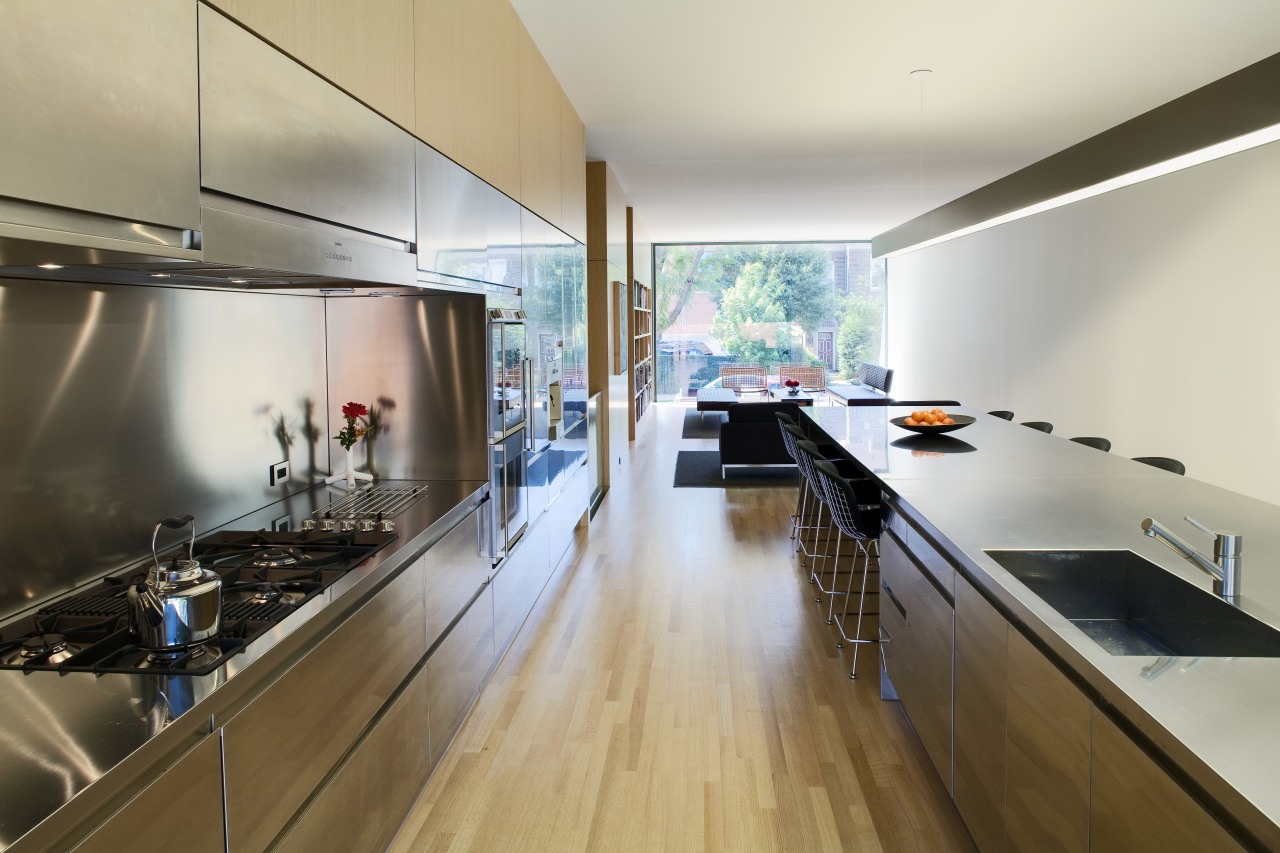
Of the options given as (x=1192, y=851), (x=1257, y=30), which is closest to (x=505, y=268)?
(x=1192, y=851)

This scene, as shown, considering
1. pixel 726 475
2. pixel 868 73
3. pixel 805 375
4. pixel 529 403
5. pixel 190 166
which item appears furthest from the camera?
pixel 805 375

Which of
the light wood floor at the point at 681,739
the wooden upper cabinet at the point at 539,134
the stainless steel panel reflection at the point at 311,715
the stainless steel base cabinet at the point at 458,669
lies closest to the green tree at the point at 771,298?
the wooden upper cabinet at the point at 539,134

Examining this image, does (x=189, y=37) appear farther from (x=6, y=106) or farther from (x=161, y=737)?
(x=161, y=737)

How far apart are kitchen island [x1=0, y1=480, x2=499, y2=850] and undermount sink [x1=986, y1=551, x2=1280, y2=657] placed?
165 centimetres

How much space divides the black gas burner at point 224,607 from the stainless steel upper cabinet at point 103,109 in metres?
0.78

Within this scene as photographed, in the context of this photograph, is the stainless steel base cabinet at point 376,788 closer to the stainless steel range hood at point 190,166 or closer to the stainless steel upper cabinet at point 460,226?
the stainless steel range hood at point 190,166

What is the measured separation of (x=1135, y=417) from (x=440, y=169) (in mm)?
6155

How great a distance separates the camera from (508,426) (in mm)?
3961

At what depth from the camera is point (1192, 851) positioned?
1.26 m

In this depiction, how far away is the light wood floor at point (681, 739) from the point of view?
262 centimetres

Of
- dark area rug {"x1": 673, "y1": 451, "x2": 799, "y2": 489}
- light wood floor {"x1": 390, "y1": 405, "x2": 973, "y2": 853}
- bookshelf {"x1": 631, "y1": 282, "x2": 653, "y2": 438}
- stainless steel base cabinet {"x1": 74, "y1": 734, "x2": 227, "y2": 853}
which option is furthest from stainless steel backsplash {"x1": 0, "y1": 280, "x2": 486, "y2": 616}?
bookshelf {"x1": 631, "y1": 282, "x2": 653, "y2": 438}

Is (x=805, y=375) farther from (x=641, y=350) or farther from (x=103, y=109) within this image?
(x=103, y=109)

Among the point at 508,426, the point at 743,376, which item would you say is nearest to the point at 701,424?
the point at 743,376

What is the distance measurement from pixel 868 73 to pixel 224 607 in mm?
4434
